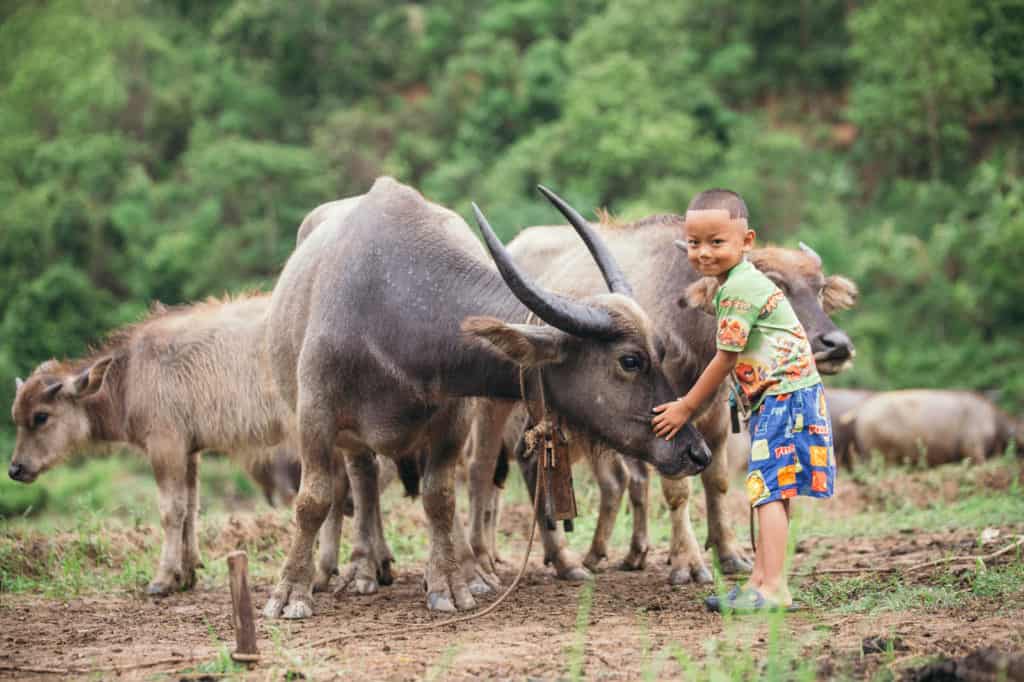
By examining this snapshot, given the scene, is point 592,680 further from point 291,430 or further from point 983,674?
point 291,430

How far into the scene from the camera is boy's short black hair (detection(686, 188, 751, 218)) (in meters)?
5.18

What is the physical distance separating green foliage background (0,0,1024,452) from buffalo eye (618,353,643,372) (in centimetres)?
1930

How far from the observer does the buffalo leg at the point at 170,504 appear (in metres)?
7.73

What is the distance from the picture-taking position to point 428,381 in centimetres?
582

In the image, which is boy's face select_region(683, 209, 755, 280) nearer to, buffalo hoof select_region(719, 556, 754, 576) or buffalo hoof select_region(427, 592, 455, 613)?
buffalo hoof select_region(427, 592, 455, 613)

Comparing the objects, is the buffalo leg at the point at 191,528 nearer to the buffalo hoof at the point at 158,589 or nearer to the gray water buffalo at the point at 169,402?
the gray water buffalo at the point at 169,402

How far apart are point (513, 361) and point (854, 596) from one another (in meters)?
2.01

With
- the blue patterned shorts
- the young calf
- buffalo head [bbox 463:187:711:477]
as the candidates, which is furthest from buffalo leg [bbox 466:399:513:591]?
the blue patterned shorts

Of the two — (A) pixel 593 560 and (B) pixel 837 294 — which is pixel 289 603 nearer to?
(A) pixel 593 560

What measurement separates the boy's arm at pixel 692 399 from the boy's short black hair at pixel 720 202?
639 mm

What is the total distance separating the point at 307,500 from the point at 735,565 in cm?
271

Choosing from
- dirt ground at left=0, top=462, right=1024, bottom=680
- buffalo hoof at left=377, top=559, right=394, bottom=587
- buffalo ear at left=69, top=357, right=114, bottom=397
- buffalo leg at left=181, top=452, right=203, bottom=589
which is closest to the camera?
dirt ground at left=0, top=462, right=1024, bottom=680

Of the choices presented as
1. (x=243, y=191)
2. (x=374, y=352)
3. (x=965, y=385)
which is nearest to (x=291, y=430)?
(x=374, y=352)

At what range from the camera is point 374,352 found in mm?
5848
